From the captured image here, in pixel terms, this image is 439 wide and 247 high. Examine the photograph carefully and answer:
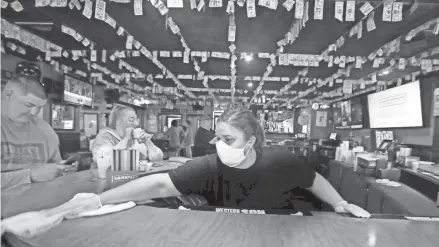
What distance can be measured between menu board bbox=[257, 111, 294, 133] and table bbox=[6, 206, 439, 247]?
1237 mm

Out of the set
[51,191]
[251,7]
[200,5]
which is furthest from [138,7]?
[51,191]

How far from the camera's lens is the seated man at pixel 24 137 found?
1650 mm

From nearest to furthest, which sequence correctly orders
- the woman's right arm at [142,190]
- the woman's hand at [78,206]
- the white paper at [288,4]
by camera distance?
the woman's hand at [78,206] → the woman's right arm at [142,190] → the white paper at [288,4]

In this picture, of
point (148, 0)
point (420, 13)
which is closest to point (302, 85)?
point (420, 13)

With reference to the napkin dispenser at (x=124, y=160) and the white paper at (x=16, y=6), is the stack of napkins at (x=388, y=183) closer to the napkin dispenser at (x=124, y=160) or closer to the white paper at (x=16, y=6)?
the napkin dispenser at (x=124, y=160)

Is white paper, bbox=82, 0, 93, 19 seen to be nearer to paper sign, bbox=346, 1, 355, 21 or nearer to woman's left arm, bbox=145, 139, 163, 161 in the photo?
woman's left arm, bbox=145, 139, 163, 161

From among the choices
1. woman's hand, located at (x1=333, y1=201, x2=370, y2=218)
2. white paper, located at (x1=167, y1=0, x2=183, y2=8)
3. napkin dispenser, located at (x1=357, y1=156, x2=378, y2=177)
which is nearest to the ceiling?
white paper, located at (x1=167, y1=0, x2=183, y2=8)

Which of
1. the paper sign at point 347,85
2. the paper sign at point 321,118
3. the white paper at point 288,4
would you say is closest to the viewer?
the white paper at point 288,4

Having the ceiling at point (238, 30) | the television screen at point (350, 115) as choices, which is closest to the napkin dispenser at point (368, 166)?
the ceiling at point (238, 30)

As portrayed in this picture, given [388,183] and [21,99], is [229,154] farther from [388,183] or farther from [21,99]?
[388,183]

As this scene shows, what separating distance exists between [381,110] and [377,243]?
5.28 m

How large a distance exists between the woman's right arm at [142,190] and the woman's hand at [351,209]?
0.97m

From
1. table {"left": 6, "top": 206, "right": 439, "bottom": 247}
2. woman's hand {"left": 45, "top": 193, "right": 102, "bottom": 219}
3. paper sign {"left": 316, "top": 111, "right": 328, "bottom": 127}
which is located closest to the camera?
table {"left": 6, "top": 206, "right": 439, "bottom": 247}

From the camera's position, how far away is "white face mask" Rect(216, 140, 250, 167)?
1651mm
